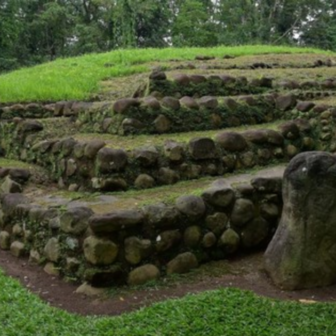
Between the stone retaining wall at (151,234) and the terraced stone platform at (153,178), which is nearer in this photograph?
the stone retaining wall at (151,234)

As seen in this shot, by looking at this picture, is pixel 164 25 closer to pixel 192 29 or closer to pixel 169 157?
pixel 192 29

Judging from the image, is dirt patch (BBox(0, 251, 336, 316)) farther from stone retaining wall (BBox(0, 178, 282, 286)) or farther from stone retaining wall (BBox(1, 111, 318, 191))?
stone retaining wall (BBox(1, 111, 318, 191))

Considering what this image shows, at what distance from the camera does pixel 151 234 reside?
3844 mm

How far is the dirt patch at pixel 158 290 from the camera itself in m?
3.53

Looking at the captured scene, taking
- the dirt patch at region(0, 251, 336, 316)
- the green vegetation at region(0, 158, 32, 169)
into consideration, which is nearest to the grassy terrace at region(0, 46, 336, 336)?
the dirt patch at region(0, 251, 336, 316)

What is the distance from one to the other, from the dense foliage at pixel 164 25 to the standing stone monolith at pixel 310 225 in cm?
1990

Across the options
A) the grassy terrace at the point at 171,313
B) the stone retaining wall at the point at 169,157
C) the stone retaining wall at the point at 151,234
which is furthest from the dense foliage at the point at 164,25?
the stone retaining wall at the point at 151,234

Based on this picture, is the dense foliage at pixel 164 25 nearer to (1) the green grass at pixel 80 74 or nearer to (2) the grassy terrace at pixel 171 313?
(1) the green grass at pixel 80 74

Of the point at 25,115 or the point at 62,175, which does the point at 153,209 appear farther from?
the point at 25,115

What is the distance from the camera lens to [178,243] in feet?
13.0

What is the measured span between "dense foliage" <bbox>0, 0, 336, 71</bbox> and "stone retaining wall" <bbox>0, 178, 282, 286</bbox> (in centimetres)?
1930

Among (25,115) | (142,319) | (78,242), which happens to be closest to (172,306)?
(142,319)

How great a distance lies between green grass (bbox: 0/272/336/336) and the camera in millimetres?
3070

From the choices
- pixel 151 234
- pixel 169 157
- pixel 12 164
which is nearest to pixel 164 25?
pixel 12 164
